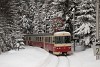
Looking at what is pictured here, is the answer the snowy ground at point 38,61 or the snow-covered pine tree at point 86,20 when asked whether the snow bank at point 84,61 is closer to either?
the snowy ground at point 38,61

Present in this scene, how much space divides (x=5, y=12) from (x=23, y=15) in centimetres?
3714

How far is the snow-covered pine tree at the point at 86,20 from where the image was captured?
112 feet

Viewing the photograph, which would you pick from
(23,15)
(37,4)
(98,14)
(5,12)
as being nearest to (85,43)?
(5,12)

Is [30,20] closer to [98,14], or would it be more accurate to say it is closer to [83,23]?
[83,23]

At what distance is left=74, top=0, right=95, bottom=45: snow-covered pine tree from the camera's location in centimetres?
3409

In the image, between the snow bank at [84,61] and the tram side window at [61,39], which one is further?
the tram side window at [61,39]

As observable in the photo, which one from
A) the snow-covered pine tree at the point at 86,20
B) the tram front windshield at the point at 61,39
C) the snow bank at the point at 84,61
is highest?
the snow-covered pine tree at the point at 86,20

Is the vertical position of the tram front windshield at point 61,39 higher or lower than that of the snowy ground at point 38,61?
higher

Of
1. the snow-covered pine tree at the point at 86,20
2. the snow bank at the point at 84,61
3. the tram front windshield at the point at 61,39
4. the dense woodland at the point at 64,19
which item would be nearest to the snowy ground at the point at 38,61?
the snow bank at the point at 84,61

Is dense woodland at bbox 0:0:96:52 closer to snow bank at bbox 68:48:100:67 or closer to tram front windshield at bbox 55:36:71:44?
tram front windshield at bbox 55:36:71:44

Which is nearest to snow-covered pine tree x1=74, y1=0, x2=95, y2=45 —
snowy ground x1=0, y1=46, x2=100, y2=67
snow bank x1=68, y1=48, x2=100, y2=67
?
snow bank x1=68, y1=48, x2=100, y2=67

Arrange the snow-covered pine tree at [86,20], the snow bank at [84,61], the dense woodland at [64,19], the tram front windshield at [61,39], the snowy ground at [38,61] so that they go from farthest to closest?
the snow-covered pine tree at [86,20] < the tram front windshield at [61,39] < the dense woodland at [64,19] < the snow bank at [84,61] < the snowy ground at [38,61]

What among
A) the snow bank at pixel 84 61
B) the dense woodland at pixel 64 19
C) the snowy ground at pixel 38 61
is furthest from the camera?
the dense woodland at pixel 64 19

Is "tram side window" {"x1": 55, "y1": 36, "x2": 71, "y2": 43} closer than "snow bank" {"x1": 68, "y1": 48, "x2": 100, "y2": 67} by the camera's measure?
No
